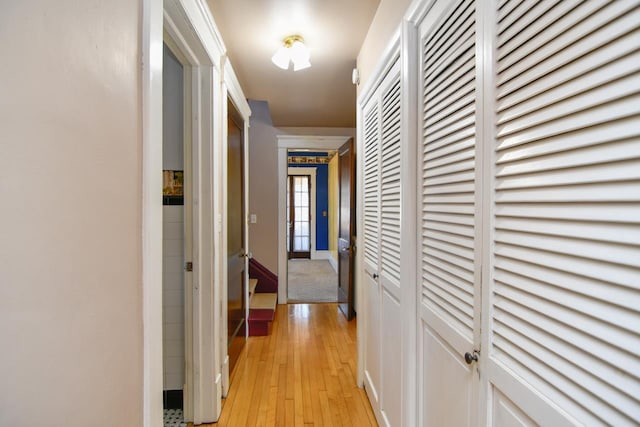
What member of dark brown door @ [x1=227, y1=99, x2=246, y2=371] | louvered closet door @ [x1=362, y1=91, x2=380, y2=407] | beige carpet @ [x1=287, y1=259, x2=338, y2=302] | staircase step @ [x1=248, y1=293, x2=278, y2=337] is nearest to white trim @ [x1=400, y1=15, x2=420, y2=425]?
louvered closet door @ [x1=362, y1=91, x2=380, y2=407]

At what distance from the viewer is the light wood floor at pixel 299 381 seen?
6.65 feet

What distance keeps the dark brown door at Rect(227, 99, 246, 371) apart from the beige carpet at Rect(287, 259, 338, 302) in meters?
1.77

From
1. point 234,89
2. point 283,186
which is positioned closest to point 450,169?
point 234,89

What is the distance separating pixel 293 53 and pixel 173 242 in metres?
1.48

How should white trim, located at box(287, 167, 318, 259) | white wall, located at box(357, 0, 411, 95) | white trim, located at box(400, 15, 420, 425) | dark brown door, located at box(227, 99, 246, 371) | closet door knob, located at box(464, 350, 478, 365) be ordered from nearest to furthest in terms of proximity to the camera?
closet door knob, located at box(464, 350, 478, 365)
white trim, located at box(400, 15, 420, 425)
white wall, located at box(357, 0, 411, 95)
dark brown door, located at box(227, 99, 246, 371)
white trim, located at box(287, 167, 318, 259)

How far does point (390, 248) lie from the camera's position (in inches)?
69.3

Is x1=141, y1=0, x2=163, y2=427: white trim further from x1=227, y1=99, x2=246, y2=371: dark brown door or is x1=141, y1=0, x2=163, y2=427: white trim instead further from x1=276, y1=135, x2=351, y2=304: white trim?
x1=276, y1=135, x2=351, y2=304: white trim

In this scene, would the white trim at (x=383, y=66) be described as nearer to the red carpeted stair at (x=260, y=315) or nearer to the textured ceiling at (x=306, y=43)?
the textured ceiling at (x=306, y=43)

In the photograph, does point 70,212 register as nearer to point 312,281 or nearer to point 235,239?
point 235,239

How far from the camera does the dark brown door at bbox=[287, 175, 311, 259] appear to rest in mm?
8461

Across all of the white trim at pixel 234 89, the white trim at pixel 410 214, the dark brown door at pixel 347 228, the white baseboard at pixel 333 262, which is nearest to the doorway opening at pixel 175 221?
the white trim at pixel 234 89

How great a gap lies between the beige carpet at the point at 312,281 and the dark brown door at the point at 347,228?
643mm

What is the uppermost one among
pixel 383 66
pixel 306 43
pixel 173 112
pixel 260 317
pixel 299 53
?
A: pixel 306 43

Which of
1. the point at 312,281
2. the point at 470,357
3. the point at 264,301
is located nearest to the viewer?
the point at 470,357
